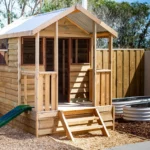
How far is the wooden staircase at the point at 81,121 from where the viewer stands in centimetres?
772

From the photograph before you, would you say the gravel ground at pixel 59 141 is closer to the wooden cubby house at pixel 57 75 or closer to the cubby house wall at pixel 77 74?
the wooden cubby house at pixel 57 75

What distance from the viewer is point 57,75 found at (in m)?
7.82

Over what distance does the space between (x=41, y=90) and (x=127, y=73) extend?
16.7 feet

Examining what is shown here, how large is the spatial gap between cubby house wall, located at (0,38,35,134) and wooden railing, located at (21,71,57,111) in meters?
0.31

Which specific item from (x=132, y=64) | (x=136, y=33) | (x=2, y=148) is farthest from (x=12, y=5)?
(x=2, y=148)

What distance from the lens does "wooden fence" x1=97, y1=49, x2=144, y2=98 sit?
11750mm

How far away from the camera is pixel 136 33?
1723 cm

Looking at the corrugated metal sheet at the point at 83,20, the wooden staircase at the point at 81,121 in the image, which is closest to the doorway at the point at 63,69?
the corrugated metal sheet at the point at 83,20

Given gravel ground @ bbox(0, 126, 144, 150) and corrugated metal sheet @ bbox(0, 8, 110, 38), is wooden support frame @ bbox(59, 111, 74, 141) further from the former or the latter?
corrugated metal sheet @ bbox(0, 8, 110, 38)

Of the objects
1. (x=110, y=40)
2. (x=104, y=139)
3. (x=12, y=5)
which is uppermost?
(x=12, y=5)

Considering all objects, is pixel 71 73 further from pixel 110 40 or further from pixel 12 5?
pixel 12 5

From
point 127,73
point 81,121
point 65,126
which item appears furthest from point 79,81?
point 127,73

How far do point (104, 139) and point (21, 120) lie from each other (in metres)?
2.14

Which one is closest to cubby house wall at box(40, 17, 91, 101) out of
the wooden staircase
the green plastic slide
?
the wooden staircase
